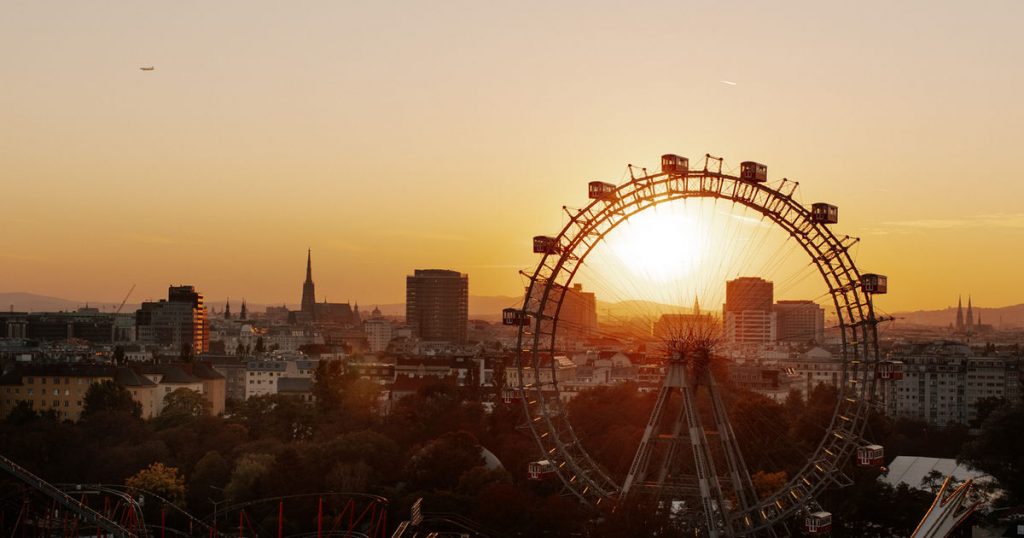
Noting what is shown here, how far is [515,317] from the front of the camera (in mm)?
54688

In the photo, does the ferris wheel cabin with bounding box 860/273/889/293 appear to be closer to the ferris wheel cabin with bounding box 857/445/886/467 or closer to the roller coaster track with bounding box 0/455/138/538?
the ferris wheel cabin with bounding box 857/445/886/467

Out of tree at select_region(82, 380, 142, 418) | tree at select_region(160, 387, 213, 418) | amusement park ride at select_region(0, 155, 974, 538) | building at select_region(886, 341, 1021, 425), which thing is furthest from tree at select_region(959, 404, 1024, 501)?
building at select_region(886, 341, 1021, 425)

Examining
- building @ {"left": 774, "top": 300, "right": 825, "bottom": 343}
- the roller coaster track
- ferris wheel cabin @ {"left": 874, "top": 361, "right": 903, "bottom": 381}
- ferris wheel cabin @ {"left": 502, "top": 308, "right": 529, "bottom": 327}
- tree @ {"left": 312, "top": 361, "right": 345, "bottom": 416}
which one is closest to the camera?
ferris wheel cabin @ {"left": 874, "top": 361, "right": 903, "bottom": 381}

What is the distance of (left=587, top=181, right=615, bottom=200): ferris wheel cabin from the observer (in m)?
53.3

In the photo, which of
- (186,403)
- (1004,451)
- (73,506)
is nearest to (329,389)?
(186,403)

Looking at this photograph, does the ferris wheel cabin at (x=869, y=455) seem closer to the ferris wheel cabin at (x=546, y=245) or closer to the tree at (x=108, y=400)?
the ferris wheel cabin at (x=546, y=245)

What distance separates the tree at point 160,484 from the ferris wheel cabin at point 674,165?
96.4 feet

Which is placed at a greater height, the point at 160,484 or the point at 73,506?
the point at 73,506

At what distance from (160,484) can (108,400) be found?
1317 inches

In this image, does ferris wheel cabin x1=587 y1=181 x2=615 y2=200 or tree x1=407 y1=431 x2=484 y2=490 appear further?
tree x1=407 y1=431 x2=484 y2=490

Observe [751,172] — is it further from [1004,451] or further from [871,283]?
[1004,451]

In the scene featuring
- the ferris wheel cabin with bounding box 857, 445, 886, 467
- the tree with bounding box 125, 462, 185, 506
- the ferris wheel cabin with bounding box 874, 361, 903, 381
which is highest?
the ferris wheel cabin with bounding box 874, 361, 903, 381

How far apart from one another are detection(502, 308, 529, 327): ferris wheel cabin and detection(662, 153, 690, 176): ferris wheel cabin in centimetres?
769

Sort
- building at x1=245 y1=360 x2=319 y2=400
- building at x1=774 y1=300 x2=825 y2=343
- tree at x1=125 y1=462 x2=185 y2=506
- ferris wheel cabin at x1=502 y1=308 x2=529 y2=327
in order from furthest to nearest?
building at x1=774 y1=300 x2=825 y2=343 → building at x1=245 y1=360 x2=319 y2=400 → tree at x1=125 y1=462 x2=185 y2=506 → ferris wheel cabin at x1=502 y1=308 x2=529 y2=327
